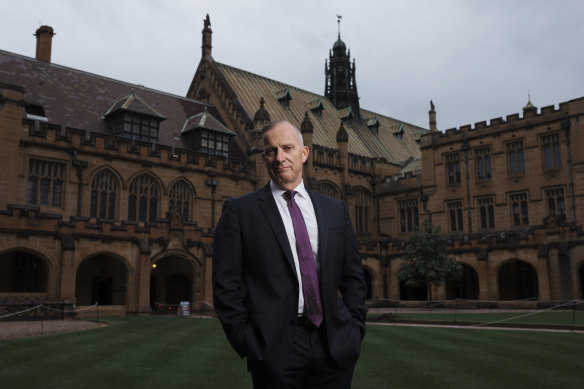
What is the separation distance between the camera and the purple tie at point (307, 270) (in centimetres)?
329

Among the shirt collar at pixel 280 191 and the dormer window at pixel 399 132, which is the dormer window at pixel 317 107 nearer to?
the dormer window at pixel 399 132

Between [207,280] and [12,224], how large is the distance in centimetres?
1000

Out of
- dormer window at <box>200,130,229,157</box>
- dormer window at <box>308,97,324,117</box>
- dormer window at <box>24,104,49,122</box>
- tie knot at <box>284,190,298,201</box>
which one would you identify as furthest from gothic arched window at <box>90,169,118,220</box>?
tie knot at <box>284,190,298,201</box>

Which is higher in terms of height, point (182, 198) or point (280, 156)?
point (182, 198)

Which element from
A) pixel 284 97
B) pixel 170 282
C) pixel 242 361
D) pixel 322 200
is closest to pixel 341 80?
pixel 284 97

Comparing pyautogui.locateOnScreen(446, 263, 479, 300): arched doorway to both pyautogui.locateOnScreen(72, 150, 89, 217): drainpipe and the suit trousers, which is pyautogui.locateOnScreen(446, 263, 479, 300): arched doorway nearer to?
pyautogui.locateOnScreen(72, 150, 89, 217): drainpipe

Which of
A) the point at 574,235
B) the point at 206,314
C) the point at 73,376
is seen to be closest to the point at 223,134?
the point at 206,314

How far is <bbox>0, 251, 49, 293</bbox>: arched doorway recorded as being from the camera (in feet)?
86.2

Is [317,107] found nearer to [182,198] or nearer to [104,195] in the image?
[182,198]

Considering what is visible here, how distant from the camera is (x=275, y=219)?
3488 mm

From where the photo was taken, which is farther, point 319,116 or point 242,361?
point 319,116

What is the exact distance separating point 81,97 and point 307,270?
34.9 meters

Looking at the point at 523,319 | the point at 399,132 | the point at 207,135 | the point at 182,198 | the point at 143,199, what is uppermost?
the point at 399,132

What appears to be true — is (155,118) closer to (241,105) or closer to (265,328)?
(241,105)
